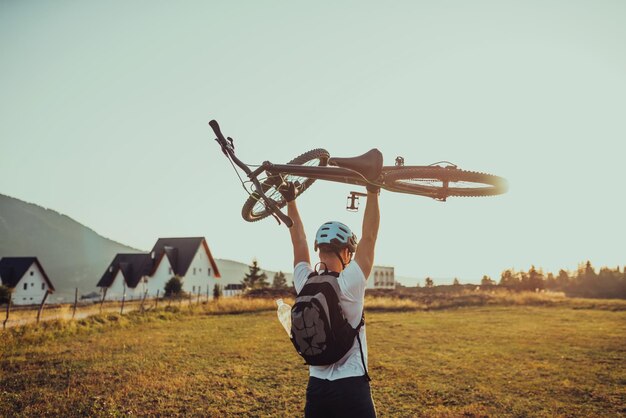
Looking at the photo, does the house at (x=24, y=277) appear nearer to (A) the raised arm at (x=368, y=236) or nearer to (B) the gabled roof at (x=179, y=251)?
(B) the gabled roof at (x=179, y=251)

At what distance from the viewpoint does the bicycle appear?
11.5ft

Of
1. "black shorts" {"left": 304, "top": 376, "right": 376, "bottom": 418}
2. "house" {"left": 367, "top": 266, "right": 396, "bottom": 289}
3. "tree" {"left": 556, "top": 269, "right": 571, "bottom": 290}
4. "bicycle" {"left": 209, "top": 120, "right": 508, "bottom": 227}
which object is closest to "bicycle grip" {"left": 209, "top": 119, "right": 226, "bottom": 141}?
"bicycle" {"left": 209, "top": 120, "right": 508, "bottom": 227}

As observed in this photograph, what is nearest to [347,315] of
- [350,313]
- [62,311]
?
[350,313]

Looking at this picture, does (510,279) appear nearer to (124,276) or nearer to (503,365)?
(124,276)

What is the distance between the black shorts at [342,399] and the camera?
3.07 m

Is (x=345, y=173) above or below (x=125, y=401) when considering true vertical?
above

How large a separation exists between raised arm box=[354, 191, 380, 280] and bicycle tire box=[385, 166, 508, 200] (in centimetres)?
103

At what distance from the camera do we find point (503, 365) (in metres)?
13.8

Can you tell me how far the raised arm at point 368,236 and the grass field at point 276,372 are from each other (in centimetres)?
668

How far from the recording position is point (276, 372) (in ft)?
40.9

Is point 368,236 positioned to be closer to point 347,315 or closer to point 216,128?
point 347,315

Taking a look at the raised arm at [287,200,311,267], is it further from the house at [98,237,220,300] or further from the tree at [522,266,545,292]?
the tree at [522,266,545,292]

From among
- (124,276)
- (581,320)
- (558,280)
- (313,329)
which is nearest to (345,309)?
(313,329)

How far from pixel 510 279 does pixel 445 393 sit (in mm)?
78078
